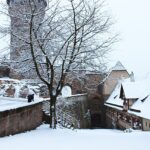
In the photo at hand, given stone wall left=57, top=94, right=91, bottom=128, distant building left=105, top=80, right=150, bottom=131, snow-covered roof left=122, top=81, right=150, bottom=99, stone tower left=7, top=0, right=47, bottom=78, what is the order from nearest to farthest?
stone tower left=7, top=0, right=47, bottom=78 < distant building left=105, top=80, right=150, bottom=131 < stone wall left=57, top=94, right=91, bottom=128 < snow-covered roof left=122, top=81, right=150, bottom=99

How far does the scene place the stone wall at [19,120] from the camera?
1060 cm

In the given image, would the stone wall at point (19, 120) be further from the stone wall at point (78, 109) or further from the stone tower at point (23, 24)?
the stone wall at point (78, 109)

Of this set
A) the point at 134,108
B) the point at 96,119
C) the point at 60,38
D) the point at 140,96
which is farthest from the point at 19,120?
the point at 96,119

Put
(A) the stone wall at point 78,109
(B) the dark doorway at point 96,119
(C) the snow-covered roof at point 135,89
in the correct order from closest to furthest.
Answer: (A) the stone wall at point 78,109
(C) the snow-covered roof at point 135,89
(B) the dark doorway at point 96,119

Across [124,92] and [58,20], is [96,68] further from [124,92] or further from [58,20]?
[124,92]

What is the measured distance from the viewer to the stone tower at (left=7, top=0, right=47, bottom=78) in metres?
14.7

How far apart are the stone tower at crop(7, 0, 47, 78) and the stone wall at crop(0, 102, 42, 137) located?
234 centimetres

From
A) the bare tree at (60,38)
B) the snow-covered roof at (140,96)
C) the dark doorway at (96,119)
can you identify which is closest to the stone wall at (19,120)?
the bare tree at (60,38)

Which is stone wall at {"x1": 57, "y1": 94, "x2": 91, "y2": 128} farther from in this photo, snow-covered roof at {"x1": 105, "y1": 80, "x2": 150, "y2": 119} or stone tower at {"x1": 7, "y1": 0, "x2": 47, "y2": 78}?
stone tower at {"x1": 7, "y1": 0, "x2": 47, "y2": 78}

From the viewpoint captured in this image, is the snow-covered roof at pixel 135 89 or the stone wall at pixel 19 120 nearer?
the stone wall at pixel 19 120

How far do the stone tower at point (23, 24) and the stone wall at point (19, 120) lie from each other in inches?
91.9

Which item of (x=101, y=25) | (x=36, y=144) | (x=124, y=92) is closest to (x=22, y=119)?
(x=36, y=144)

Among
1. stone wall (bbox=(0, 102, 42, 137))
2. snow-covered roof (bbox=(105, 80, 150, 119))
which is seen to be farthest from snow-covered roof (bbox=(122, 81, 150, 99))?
stone wall (bbox=(0, 102, 42, 137))

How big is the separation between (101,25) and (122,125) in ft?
90.6
